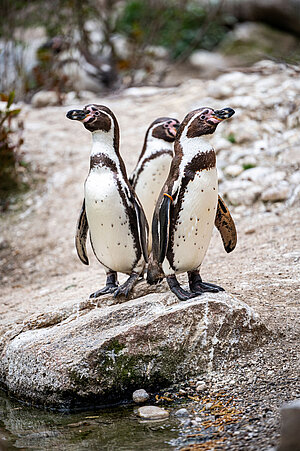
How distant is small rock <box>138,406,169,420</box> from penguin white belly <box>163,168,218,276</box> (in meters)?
0.85

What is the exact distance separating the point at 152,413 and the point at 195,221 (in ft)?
3.60

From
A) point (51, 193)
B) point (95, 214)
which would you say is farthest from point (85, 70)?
point (95, 214)

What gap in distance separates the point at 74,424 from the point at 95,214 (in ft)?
4.21

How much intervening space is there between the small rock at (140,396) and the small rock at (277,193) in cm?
332

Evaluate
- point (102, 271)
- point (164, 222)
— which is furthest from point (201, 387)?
point (102, 271)

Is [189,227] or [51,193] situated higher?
[189,227]

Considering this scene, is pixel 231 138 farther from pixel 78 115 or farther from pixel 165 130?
pixel 78 115

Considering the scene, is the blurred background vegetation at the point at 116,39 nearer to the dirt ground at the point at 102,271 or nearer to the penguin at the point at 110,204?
the dirt ground at the point at 102,271

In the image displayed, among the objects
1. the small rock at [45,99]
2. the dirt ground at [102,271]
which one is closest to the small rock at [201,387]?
the dirt ground at [102,271]

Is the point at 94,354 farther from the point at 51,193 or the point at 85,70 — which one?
the point at 85,70

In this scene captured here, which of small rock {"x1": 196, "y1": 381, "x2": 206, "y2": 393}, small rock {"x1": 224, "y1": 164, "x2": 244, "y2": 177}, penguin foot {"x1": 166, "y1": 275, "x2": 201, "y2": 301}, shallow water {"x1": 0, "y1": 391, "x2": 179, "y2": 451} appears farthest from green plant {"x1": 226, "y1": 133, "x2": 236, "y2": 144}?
shallow water {"x1": 0, "y1": 391, "x2": 179, "y2": 451}

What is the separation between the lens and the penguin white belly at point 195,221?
3.58 m

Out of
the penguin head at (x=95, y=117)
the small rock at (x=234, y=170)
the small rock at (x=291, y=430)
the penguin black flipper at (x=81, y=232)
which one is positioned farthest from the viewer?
the small rock at (x=234, y=170)

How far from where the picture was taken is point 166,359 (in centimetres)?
346
